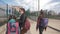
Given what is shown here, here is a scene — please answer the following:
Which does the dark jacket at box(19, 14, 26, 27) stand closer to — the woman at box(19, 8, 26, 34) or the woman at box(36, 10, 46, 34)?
the woman at box(19, 8, 26, 34)

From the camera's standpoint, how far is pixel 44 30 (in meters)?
3.11

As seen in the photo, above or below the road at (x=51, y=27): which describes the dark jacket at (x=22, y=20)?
above

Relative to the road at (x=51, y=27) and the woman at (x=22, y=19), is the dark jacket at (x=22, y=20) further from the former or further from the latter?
the road at (x=51, y=27)

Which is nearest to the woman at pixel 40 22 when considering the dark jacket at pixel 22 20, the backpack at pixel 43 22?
the backpack at pixel 43 22

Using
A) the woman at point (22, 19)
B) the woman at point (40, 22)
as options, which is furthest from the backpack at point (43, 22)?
the woman at point (22, 19)

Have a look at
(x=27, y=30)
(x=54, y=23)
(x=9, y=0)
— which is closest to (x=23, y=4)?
(x=9, y=0)

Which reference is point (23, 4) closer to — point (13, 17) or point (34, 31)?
point (13, 17)

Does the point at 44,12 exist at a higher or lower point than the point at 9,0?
lower

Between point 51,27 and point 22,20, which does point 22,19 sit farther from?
point 51,27

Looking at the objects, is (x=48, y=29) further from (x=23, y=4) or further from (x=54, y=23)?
(x=23, y=4)

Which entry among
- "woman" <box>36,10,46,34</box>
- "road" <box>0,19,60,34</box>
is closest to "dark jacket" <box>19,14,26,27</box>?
"road" <box>0,19,60,34</box>

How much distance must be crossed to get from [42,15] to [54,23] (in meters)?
0.29

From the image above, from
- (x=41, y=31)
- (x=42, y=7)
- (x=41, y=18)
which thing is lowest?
(x=41, y=31)

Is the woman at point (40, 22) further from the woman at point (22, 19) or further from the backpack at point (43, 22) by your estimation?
the woman at point (22, 19)
